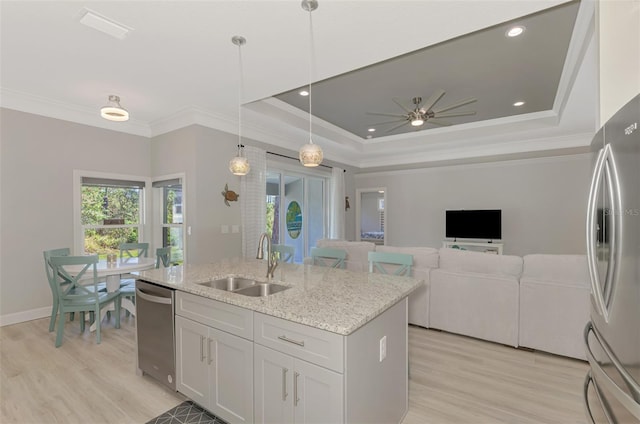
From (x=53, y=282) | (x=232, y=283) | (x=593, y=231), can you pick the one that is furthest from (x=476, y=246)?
(x=53, y=282)

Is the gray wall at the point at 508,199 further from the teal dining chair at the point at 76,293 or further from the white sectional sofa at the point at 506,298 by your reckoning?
the teal dining chair at the point at 76,293

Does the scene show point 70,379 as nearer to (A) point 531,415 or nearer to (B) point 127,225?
(B) point 127,225

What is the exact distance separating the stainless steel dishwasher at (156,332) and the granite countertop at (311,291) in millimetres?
105

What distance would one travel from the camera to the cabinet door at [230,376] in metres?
1.80

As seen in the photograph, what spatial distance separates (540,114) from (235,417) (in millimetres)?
5768

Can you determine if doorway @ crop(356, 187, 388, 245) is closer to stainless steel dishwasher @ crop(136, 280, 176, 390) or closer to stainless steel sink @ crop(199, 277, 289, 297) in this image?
stainless steel sink @ crop(199, 277, 289, 297)

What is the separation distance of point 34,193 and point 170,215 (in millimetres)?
1673

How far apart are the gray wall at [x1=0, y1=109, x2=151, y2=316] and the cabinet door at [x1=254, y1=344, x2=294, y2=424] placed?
13.4ft

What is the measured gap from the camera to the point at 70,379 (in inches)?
100

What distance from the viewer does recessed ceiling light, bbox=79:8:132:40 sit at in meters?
2.30

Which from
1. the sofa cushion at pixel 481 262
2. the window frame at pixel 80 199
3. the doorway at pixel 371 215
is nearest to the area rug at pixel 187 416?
the sofa cushion at pixel 481 262

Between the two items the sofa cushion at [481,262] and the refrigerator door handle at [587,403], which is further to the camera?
the sofa cushion at [481,262]

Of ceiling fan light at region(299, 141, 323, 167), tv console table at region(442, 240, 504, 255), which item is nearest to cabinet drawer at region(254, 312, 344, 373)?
ceiling fan light at region(299, 141, 323, 167)

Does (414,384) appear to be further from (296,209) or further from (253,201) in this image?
(296,209)
